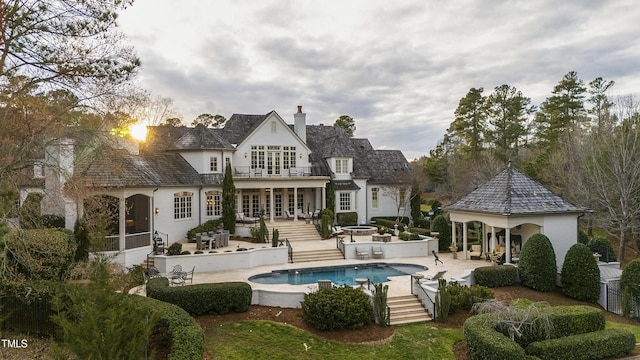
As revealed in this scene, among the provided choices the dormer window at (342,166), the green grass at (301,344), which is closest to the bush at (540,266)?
the green grass at (301,344)

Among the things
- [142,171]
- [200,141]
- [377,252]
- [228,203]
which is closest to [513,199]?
[377,252]

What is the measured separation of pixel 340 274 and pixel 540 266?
30.2 feet

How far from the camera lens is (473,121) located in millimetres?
47969

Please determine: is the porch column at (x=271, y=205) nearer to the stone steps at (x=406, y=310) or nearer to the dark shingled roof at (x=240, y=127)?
the dark shingled roof at (x=240, y=127)

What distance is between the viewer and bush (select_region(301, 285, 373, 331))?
43.4ft

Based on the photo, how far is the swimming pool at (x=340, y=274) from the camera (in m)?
18.9

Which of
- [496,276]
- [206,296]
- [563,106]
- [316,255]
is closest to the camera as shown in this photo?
[206,296]

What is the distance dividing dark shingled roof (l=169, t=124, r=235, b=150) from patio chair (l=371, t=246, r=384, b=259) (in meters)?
13.2

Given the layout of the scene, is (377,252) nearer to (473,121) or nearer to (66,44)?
(66,44)

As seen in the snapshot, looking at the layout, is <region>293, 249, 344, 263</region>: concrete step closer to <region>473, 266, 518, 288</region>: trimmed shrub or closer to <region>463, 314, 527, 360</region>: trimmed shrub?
<region>473, 266, 518, 288</region>: trimmed shrub

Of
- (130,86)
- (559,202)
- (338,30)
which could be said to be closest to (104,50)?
(130,86)

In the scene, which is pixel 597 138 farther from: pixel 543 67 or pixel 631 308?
pixel 631 308

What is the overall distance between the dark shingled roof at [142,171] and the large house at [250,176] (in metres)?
0.07

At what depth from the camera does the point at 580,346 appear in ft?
39.5
